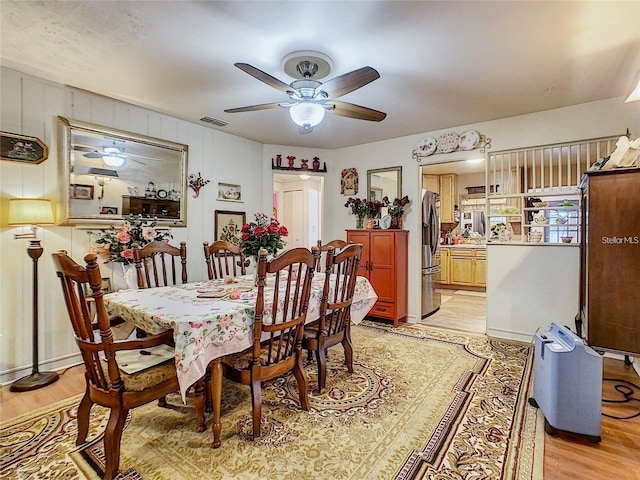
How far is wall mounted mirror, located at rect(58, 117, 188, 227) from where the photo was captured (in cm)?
285

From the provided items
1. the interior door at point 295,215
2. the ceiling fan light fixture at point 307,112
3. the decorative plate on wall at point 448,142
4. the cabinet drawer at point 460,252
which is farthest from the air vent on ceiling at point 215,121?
the cabinet drawer at point 460,252

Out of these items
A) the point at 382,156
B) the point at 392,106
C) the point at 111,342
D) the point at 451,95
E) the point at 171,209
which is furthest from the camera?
the point at 382,156

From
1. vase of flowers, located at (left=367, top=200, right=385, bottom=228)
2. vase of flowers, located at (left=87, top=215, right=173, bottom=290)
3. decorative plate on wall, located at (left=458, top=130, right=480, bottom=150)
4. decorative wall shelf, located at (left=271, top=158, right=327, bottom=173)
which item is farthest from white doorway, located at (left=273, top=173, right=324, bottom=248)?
vase of flowers, located at (left=87, top=215, right=173, bottom=290)

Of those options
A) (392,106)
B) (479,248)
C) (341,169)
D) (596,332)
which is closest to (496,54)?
(392,106)

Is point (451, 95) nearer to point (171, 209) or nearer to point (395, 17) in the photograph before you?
point (395, 17)

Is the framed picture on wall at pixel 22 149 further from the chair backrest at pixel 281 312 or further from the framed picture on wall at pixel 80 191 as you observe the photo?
the chair backrest at pixel 281 312

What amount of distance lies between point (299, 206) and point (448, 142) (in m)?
3.50

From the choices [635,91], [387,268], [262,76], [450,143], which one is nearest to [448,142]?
[450,143]

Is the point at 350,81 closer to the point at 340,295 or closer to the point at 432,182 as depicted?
the point at 340,295

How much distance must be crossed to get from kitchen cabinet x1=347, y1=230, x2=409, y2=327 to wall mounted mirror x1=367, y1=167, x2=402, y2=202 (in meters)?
0.64

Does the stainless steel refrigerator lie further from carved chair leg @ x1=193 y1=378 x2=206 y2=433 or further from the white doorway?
carved chair leg @ x1=193 y1=378 x2=206 y2=433

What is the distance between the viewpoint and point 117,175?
3164 mm

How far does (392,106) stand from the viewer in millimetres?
3289

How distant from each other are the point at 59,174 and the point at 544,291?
489 centimetres
